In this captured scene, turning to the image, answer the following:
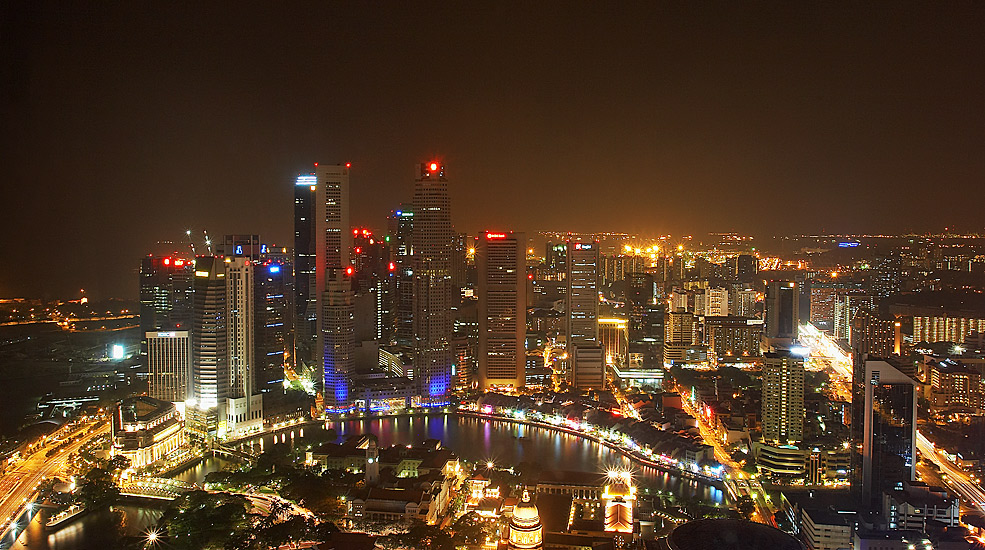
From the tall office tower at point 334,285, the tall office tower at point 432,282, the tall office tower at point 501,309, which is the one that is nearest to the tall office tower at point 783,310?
the tall office tower at point 501,309

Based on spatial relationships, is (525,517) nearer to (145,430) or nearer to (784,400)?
(784,400)

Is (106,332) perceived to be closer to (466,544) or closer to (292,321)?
(292,321)

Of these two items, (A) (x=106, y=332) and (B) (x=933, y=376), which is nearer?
(B) (x=933, y=376)

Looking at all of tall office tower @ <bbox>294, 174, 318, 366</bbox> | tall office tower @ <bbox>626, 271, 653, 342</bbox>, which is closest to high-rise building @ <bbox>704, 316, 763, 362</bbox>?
tall office tower @ <bbox>626, 271, 653, 342</bbox>

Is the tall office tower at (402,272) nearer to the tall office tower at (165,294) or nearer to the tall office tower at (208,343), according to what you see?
the tall office tower at (208,343)

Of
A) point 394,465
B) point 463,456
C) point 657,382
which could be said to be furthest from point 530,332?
point 394,465

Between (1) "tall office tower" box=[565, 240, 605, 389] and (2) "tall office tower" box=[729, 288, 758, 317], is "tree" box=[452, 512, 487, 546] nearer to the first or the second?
(1) "tall office tower" box=[565, 240, 605, 389]
